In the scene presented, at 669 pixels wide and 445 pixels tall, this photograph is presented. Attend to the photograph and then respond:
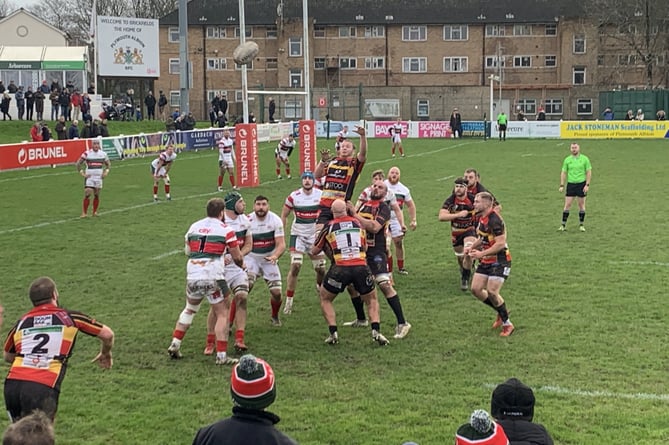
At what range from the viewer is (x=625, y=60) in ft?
260

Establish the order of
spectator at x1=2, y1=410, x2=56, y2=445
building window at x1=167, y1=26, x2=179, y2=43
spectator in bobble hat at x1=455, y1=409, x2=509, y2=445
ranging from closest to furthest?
spectator at x1=2, y1=410, x2=56, y2=445 < spectator in bobble hat at x1=455, y1=409, x2=509, y2=445 < building window at x1=167, y1=26, x2=179, y2=43

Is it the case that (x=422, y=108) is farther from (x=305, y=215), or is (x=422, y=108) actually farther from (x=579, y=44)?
(x=305, y=215)

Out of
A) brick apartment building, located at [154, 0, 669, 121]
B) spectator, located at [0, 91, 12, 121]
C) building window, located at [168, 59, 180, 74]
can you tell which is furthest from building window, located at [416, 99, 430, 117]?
spectator, located at [0, 91, 12, 121]

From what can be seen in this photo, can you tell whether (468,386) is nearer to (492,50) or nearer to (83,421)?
(83,421)

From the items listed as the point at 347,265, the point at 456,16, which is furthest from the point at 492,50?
the point at 347,265

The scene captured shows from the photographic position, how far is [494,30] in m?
81.1

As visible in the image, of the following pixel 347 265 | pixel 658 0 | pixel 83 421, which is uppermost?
pixel 658 0

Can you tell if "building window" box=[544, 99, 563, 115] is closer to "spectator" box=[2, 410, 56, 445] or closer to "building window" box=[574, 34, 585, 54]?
"building window" box=[574, 34, 585, 54]

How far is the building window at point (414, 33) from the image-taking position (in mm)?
81438

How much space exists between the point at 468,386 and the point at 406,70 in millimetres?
74184

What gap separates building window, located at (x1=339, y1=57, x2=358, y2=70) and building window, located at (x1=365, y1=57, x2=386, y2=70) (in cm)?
106

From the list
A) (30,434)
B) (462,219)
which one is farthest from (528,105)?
(30,434)

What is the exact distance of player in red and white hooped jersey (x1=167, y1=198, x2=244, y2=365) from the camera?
10.3m

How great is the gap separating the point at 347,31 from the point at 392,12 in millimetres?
4692
